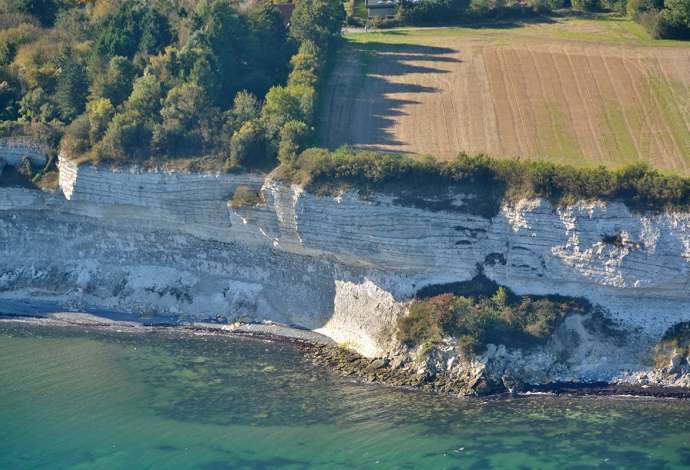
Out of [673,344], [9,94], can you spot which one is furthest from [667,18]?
[9,94]

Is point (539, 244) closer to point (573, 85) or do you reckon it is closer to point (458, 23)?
point (573, 85)

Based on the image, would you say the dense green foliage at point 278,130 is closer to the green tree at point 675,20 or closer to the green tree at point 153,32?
the green tree at point 153,32

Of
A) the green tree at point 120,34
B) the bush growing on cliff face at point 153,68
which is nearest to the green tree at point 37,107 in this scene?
the bush growing on cliff face at point 153,68

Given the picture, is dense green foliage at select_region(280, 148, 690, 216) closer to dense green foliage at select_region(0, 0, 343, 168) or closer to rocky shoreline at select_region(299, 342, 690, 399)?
dense green foliage at select_region(0, 0, 343, 168)

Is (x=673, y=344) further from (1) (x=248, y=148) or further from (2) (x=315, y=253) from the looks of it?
(1) (x=248, y=148)

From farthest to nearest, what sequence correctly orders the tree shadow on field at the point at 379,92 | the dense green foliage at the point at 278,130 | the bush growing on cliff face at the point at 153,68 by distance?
the tree shadow on field at the point at 379,92
the bush growing on cliff face at the point at 153,68
the dense green foliage at the point at 278,130

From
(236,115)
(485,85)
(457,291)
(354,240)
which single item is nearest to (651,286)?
(457,291)
